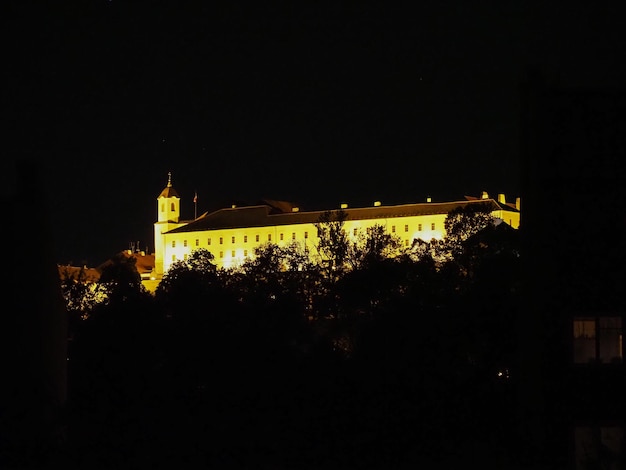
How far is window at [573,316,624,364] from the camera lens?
66.1 ft

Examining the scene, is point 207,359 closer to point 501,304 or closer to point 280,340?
point 280,340

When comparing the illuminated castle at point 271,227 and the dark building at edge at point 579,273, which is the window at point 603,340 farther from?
the illuminated castle at point 271,227

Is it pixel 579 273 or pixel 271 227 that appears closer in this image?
pixel 579 273

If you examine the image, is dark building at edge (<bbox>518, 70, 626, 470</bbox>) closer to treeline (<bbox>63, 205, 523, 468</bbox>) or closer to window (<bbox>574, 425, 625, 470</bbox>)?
window (<bbox>574, 425, 625, 470</bbox>)

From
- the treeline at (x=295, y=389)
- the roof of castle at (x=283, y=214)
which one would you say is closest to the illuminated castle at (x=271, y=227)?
the roof of castle at (x=283, y=214)

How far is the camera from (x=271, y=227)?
15475 centimetres

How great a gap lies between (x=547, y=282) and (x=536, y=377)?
5.88ft

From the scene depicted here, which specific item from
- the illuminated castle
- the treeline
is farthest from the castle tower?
the treeline

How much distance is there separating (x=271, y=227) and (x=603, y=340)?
13505 cm

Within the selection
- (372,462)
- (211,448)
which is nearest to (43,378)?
(211,448)

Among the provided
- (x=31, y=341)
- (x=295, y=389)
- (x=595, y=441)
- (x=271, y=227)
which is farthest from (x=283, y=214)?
(x=595, y=441)

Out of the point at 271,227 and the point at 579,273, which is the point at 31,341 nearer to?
the point at 579,273

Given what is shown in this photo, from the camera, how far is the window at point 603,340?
20141 mm

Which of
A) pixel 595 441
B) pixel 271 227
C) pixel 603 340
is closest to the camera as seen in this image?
pixel 603 340
